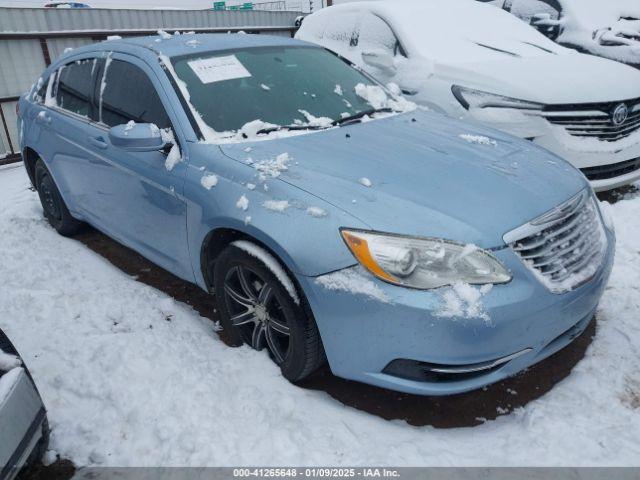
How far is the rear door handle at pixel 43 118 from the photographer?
13.1 ft

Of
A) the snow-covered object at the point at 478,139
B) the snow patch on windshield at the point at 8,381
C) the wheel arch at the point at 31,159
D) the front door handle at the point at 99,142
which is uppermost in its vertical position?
the snow-covered object at the point at 478,139

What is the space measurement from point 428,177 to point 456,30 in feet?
11.3

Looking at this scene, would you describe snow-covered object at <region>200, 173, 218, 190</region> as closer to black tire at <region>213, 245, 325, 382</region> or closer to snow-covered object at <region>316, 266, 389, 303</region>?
black tire at <region>213, 245, 325, 382</region>

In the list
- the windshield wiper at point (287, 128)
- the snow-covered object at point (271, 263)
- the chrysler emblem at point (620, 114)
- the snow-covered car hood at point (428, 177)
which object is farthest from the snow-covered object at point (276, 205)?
the chrysler emblem at point (620, 114)

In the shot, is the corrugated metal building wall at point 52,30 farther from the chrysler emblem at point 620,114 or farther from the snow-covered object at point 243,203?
the chrysler emblem at point 620,114

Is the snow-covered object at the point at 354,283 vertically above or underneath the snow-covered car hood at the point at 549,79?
underneath

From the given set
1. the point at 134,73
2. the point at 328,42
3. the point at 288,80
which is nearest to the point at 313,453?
the point at 288,80

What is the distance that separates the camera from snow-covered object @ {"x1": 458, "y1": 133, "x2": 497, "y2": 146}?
9.33 feet

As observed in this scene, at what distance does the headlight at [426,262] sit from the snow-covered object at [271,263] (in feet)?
1.21

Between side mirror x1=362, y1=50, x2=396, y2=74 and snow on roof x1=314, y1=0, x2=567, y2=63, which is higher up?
snow on roof x1=314, y1=0, x2=567, y2=63

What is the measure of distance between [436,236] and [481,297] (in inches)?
11.5

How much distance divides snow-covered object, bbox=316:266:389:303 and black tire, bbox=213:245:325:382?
0.72 ft

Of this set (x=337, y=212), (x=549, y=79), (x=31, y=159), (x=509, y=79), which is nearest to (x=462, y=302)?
(x=337, y=212)

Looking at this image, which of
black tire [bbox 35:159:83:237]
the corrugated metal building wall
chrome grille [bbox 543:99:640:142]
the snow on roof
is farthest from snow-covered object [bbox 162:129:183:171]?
the corrugated metal building wall
